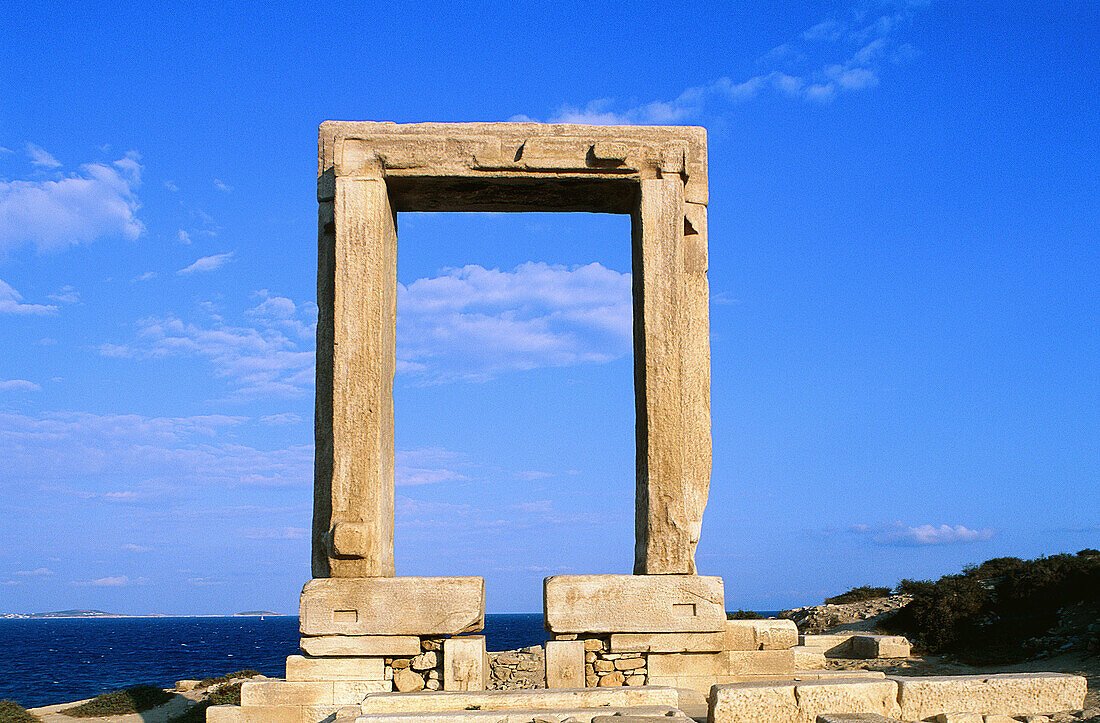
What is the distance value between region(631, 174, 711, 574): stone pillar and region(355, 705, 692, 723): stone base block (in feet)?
7.20

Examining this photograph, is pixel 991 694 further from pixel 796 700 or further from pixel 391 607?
pixel 391 607

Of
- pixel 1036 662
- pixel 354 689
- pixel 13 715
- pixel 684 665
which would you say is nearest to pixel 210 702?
pixel 13 715

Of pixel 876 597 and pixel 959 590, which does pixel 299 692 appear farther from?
pixel 876 597

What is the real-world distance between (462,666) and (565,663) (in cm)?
92

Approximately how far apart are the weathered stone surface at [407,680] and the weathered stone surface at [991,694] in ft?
13.4

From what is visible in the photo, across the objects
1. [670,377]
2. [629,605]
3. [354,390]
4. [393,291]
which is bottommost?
[629,605]

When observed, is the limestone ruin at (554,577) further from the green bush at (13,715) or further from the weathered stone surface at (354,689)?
the green bush at (13,715)

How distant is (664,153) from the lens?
8883 millimetres

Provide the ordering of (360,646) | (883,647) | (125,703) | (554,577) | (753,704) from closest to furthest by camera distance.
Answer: (753,704)
(360,646)
(554,577)
(883,647)
(125,703)

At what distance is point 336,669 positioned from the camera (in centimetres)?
772

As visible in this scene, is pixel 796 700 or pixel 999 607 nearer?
pixel 796 700

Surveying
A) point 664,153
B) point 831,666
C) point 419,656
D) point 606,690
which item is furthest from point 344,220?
point 831,666

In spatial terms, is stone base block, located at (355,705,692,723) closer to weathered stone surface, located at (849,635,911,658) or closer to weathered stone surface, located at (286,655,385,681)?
weathered stone surface, located at (286,655,385,681)

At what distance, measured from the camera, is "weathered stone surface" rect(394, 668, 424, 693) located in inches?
303
